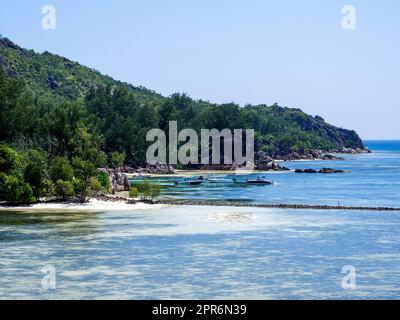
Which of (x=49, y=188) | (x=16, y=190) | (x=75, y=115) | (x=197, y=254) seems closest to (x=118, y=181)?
(x=75, y=115)

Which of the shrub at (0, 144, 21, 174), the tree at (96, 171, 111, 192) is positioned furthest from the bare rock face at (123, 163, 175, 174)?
the shrub at (0, 144, 21, 174)

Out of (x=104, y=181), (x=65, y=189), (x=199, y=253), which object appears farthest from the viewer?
(x=104, y=181)

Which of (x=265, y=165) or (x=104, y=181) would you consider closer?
(x=104, y=181)

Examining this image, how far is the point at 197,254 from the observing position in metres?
41.8

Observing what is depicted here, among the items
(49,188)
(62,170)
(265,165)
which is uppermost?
(62,170)

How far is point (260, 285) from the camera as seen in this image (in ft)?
Answer: 109

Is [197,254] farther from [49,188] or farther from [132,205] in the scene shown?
[49,188]

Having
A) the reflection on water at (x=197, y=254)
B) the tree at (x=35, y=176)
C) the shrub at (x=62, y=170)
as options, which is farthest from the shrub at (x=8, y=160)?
the reflection on water at (x=197, y=254)

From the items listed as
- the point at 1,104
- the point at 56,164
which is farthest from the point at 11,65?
the point at 56,164
